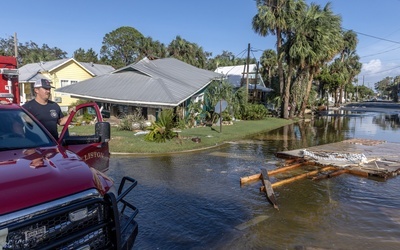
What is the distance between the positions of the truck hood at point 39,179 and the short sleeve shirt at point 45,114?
1878 millimetres

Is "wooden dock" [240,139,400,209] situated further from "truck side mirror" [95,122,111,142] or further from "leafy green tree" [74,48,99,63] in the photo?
"leafy green tree" [74,48,99,63]

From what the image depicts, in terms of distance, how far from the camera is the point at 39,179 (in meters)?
2.55

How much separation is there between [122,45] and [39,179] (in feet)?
208

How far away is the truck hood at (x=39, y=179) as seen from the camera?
2.32m

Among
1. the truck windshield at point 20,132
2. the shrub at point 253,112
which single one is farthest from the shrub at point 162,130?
the shrub at point 253,112

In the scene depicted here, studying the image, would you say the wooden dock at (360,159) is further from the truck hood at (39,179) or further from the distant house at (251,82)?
the distant house at (251,82)

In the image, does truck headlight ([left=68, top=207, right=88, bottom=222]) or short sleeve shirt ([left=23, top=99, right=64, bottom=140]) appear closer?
truck headlight ([left=68, top=207, right=88, bottom=222])

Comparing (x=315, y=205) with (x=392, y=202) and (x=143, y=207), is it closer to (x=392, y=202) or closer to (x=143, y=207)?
(x=392, y=202)

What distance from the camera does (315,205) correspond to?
22.4ft

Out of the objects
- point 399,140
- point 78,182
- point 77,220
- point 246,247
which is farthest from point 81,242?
point 399,140

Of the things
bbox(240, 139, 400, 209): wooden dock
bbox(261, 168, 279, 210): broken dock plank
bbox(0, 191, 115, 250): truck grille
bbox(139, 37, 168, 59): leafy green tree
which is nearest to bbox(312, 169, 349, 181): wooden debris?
bbox(240, 139, 400, 209): wooden dock

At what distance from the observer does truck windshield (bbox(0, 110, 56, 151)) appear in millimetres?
3711

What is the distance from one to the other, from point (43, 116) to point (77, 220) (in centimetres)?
310

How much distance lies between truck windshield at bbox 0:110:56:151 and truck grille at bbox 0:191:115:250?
1524 millimetres
